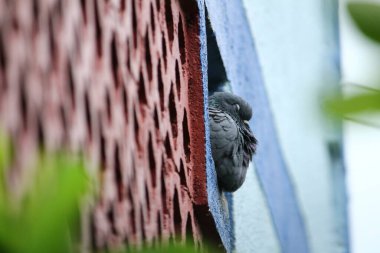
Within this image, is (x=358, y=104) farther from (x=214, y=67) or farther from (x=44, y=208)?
(x=214, y=67)

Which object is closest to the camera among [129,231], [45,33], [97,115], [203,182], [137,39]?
[45,33]

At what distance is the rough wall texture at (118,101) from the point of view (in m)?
1.13

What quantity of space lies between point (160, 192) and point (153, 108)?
0.69ft

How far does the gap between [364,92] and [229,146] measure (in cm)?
335

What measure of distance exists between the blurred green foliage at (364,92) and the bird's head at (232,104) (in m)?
3.86

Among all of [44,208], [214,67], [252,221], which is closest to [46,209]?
[44,208]

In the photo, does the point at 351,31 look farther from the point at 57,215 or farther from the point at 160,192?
the point at 160,192

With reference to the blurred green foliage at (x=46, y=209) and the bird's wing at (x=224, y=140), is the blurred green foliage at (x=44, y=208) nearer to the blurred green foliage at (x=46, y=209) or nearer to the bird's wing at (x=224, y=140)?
the blurred green foliage at (x=46, y=209)

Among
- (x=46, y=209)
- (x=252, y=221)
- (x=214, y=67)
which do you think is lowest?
(x=252, y=221)

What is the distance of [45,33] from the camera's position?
4.25 ft

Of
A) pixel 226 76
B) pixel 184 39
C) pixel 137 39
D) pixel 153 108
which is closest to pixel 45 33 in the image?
pixel 137 39

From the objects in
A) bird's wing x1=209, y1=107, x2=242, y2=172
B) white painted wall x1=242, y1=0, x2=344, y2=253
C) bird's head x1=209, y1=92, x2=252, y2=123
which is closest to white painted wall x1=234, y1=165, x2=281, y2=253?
white painted wall x1=242, y1=0, x2=344, y2=253

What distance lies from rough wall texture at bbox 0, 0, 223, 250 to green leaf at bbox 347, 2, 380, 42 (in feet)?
0.79

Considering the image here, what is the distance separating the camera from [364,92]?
29.9 inches
